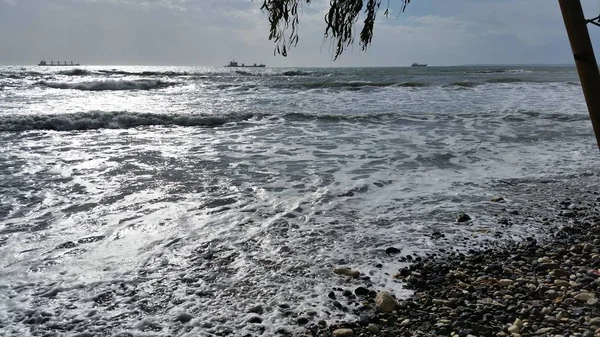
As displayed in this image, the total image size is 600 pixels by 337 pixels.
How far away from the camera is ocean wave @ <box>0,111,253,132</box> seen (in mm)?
13805

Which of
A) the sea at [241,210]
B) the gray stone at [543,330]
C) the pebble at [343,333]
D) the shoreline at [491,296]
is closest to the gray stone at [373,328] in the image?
the shoreline at [491,296]

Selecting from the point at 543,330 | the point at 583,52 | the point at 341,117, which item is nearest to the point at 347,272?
the point at 543,330

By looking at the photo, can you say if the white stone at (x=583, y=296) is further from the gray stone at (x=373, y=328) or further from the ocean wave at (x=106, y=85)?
the ocean wave at (x=106, y=85)

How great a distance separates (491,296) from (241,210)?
11.1ft

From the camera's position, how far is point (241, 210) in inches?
232

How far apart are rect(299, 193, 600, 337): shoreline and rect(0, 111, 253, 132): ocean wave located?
472 inches

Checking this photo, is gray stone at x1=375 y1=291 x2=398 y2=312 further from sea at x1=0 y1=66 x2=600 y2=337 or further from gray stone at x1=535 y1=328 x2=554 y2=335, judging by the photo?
gray stone at x1=535 y1=328 x2=554 y2=335

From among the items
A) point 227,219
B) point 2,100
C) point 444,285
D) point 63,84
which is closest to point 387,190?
point 227,219

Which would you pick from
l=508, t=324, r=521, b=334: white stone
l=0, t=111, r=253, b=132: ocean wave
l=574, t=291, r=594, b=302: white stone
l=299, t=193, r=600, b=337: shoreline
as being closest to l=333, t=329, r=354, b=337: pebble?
l=299, t=193, r=600, b=337: shoreline

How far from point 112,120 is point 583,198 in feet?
45.7

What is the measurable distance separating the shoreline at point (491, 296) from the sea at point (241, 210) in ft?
0.59

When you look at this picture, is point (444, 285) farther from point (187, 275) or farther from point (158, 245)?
point (158, 245)

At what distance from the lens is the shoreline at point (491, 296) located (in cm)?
307

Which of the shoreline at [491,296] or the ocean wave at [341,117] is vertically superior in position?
the ocean wave at [341,117]
